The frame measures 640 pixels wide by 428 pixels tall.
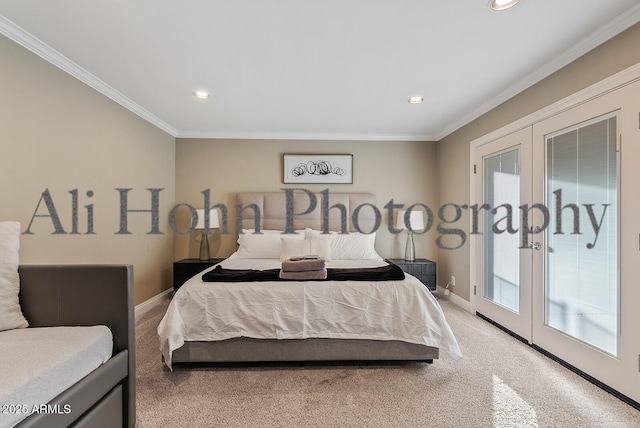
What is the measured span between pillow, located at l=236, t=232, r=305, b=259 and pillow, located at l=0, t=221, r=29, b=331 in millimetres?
2149

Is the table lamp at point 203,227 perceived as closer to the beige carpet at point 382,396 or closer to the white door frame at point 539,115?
the beige carpet at point 382,396

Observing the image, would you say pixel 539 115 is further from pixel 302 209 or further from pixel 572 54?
pixel 302 209

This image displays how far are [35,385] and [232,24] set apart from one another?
6.95ft

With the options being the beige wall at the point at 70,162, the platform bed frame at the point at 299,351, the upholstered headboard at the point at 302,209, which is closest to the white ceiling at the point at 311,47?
the beige wall at the point at 70,162

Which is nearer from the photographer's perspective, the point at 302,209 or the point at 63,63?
the point at 63,63

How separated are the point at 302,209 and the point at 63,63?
2.87 m

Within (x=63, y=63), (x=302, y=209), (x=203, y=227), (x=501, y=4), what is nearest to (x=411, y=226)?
(x=302, y=209)

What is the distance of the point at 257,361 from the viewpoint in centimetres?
218

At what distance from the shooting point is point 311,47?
2.07 m

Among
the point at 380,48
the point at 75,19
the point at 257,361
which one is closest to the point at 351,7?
the point at 380,48

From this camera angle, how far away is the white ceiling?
5.58 ft

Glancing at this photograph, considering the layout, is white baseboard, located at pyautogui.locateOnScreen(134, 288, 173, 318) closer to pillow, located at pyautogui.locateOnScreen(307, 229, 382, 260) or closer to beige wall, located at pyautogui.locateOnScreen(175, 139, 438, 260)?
beige wall, located at pyautogui.locateOnScreen(175, 139, 438, 260)

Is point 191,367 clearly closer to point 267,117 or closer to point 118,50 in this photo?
point 118,50

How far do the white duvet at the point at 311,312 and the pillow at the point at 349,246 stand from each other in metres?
1.40
